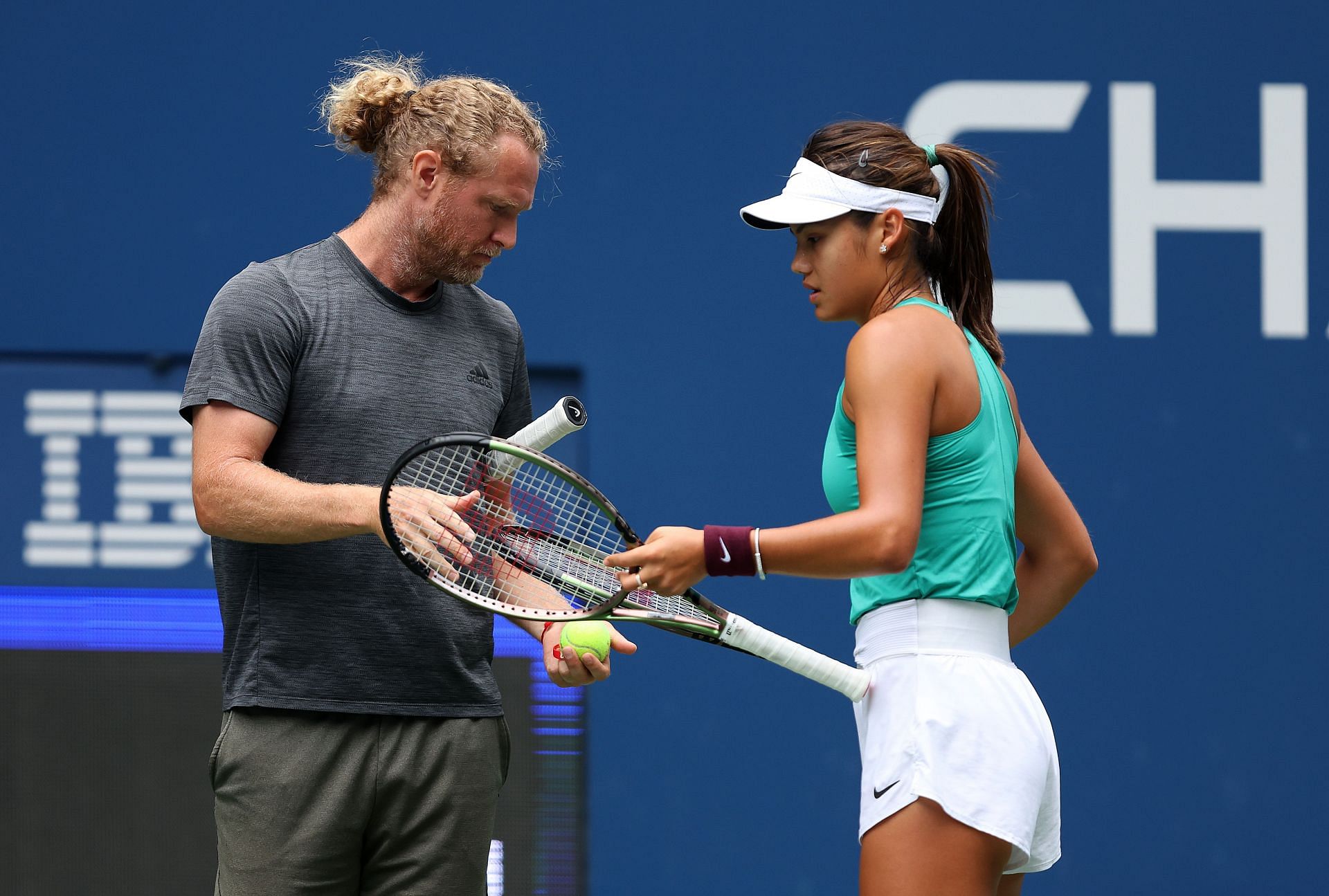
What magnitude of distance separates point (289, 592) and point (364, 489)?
264 millimetres

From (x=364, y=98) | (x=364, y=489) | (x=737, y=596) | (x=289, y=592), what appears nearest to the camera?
(x=364, y=489)

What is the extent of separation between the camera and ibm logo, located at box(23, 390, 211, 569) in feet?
11.8

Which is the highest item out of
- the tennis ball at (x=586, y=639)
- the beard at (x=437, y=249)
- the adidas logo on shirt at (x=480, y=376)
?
the beard at (x=437, y=249)

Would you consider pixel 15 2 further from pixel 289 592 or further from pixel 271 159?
pixel 289 592

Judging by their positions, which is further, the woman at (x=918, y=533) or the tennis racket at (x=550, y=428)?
the tennis racket at (x=550, y=428)

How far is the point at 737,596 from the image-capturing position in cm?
363

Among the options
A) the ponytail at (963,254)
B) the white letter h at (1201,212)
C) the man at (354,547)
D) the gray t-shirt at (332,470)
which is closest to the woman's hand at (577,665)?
the man at (354,547)

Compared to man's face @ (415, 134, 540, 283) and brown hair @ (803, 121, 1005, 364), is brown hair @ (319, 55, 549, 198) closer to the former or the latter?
man's face @ (415, 134, 540, 283)

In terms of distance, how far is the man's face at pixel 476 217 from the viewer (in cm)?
215

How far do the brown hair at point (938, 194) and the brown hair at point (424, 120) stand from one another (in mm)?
503

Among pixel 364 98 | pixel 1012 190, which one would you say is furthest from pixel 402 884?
pixel 1012 190

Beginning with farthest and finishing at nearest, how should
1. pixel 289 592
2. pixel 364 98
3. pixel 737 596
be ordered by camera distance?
pixel 737 596 → pixel 364 98 → pixel 289 592

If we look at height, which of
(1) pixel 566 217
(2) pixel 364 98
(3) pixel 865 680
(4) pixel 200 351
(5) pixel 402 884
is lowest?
(5) pixel 402 884

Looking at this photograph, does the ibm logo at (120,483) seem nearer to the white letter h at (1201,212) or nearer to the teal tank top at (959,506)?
the teal tank top at (959,506)
